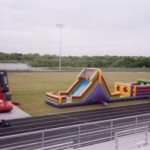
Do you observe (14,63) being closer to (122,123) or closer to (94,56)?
(94,56)

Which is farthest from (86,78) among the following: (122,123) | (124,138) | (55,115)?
(124,138)

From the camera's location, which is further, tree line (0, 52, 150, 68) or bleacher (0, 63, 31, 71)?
tree line (0, 52, 150, 68)

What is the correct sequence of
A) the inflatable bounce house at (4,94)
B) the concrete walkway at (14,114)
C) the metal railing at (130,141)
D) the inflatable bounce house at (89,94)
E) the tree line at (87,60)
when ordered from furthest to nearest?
the tree line at (87,60) → the inflatable bounce house at (89,94) → the inflatable bounce house at (4,94) → the concrete walkway at (14,114) → the metal railing at (130,141)

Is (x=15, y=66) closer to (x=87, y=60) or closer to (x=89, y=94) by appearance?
(x=87, y=60)

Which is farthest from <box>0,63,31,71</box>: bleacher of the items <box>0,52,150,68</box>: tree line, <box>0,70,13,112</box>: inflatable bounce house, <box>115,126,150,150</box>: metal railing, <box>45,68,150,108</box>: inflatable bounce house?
<box>115,126,150,150</box>: metal railing

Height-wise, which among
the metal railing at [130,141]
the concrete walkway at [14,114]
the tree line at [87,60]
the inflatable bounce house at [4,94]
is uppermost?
the tree line at [87,60]

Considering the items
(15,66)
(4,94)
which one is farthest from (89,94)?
(15,66)

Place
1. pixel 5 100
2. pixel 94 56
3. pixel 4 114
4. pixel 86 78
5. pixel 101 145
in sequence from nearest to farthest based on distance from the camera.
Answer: pixel 101 145, pixel 4 114, pixel 5 100, pixel 86 78, pixel 94 56

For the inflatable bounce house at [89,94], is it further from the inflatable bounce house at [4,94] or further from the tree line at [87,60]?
the tree line at [87,60]

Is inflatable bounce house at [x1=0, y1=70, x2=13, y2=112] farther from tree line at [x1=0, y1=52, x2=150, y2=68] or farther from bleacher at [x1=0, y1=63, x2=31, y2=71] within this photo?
tree line at [x1=0, y1=52, x2=150, y2=68]

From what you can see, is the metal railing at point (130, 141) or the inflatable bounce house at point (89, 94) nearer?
the metal railing at point (130, 141)

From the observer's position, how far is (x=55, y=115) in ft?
49.5

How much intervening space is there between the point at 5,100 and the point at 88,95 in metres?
6.02

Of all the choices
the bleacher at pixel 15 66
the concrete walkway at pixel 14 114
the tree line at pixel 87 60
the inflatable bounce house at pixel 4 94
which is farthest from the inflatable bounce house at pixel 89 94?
the tree line at pixel 87 60
